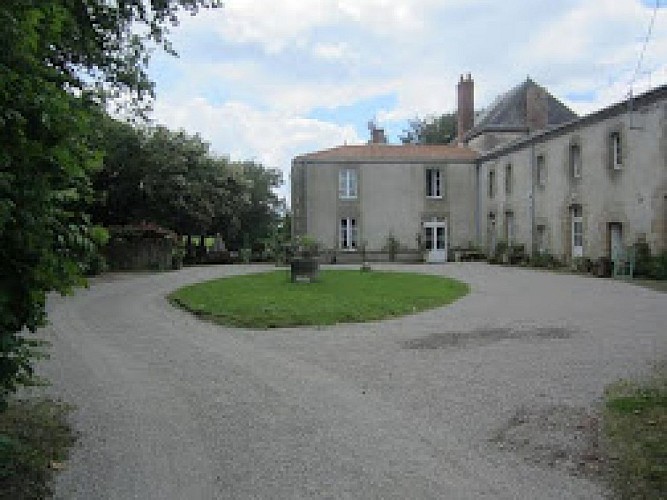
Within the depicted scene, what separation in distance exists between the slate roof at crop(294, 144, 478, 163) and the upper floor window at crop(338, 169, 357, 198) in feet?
2.49

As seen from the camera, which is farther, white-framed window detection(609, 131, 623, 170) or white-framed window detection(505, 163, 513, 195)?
white-framed window detection(505, 163, 513, 195)

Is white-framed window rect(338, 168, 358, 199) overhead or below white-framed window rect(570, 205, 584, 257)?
overhead

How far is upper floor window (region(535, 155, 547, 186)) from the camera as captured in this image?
96.9ft

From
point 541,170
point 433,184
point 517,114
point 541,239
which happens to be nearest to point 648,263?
point 541,239

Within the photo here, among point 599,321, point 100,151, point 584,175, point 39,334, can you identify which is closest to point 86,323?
point 39,334

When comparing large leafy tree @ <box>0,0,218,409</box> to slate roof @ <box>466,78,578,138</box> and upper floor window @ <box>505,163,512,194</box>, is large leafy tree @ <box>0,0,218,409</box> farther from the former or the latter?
→ slate roof @ <box>466,78,578,138</box>

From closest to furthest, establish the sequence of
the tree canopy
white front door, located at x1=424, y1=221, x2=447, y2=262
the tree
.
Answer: the tree canopy → white front door, located at x1=424, y1=221, x2=447, y2=262 → the tree

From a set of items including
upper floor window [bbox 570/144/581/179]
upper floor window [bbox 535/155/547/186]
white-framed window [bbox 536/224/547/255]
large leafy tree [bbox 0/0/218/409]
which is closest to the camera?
large leafy tree [bbox 0/0/218/409]

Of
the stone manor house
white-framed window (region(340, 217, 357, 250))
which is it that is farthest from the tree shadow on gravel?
white-framed window (region(340, 217, 357, 250))

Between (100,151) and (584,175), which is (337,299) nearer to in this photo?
(100,151)

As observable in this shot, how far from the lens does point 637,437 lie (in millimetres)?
4973

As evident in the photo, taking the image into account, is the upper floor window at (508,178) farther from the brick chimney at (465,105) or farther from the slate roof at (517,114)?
the brick chimney at (465,105)

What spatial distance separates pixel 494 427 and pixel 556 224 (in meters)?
24.3

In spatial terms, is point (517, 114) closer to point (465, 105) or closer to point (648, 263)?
point (465, 105)
